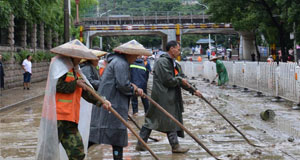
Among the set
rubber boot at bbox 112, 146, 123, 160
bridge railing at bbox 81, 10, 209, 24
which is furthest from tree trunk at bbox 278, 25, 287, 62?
rubber boot at bbox 112, 146, 123, 160

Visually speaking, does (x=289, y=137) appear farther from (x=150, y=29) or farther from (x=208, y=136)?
(x=150, y=29)

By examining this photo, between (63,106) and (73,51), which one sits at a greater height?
(73,51)

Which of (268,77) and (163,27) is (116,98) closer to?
(268,77)

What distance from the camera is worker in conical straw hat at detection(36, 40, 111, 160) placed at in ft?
17.0

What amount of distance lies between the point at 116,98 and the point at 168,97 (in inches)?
59.2

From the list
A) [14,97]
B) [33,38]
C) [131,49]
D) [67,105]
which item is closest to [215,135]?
[131,49]

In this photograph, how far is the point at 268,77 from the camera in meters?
16.2

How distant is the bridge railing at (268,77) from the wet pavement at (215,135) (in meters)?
0.54

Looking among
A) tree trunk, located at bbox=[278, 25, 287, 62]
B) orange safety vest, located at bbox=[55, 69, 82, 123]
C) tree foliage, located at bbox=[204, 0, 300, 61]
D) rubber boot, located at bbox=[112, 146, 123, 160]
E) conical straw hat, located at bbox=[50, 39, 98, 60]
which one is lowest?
rubber boot, located at bbox=[112, 146, 123, 160]

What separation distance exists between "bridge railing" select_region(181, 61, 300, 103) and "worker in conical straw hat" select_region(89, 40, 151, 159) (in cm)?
808

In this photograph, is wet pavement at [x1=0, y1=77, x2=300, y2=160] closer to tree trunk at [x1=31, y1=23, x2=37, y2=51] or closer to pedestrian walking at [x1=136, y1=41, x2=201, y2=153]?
pedestrian walking at [x1=136, y1=41, x2=201, y2=153]

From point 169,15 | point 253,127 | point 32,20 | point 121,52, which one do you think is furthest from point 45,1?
point 169,15

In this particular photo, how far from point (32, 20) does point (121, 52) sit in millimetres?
22593

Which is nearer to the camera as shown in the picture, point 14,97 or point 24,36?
point 14,97
